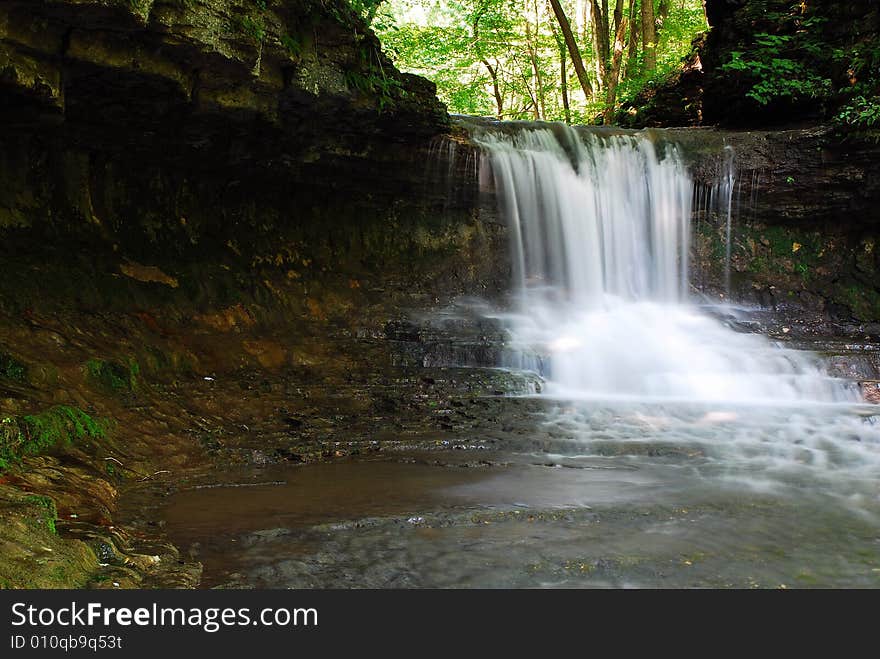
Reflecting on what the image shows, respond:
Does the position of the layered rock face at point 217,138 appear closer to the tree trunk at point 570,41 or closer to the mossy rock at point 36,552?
the mossy rock at point 36,552

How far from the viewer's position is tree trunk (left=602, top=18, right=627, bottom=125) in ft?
56.4

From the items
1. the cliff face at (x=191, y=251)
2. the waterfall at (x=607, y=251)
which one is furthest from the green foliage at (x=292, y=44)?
the waterfall at (x=607, y=251)

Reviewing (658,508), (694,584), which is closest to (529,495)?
(658,508)

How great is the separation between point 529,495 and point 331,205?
739 cm

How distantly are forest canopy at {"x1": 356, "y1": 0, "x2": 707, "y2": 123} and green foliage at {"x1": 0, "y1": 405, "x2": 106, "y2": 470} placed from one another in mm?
13852

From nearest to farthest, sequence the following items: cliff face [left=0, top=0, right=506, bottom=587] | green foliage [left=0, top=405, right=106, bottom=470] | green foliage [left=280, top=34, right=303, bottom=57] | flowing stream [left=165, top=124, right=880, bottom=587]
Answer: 1. flowing stream [left=165, top=124, right=880, bottom=587]
2. green foliage [left=0, top=405, right=106, bottom=470]
3. cliff face [left=0, top=0, right=506, bottom=587]
4. green foliage [left=280, top=34, right=303, bottom=57]

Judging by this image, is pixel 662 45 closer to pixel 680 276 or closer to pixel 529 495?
pixel 680 276

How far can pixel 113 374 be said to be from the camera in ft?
19.8

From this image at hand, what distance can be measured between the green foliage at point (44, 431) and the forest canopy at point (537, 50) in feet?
45.4

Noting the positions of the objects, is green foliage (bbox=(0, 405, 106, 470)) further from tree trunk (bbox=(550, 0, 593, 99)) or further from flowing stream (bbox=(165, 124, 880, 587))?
tree trunk (bbox=(550, 0, 593, 99))

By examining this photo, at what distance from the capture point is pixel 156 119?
742cm

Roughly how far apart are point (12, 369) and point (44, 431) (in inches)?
43.4

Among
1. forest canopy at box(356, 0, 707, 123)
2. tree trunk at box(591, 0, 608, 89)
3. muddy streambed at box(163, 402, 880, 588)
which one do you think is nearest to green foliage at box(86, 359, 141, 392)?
muddy streambed at box(163, 402, 880, 588)

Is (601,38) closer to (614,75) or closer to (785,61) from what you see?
(614,75)
